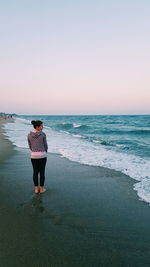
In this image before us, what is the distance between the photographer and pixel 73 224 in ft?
13.2

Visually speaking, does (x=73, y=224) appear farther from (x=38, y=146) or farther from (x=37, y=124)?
(x=37, y=124)

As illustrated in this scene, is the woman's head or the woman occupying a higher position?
the woman's head

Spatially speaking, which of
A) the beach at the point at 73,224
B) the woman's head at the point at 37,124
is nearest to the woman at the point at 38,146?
the woman's head at the point at 37,124

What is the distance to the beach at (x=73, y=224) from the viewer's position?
3.08m

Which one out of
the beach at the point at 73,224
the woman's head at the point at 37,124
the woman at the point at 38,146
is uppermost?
the woman's head at the point at 37,124

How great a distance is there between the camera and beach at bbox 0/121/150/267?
3076 mm

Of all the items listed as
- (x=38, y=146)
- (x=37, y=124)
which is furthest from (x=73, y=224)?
(x=37, y=124)

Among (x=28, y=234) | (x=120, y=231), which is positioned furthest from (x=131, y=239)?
(x=28, y=234)

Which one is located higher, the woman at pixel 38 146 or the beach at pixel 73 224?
the woman at pixel 38 146

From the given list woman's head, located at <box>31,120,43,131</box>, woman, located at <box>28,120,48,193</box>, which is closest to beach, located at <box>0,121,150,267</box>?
woman, located at <box>28,120,48,193</box>

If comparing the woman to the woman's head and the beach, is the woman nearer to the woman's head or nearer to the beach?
the woman's head

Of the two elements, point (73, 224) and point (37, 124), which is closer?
point (73, 224)

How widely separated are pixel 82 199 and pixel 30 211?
1.30 metres

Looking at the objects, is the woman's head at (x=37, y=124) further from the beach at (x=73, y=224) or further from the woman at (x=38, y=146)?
the beach at (x=73, y=224)
